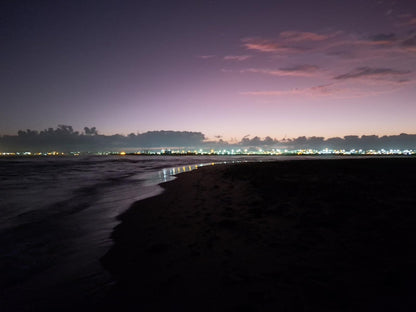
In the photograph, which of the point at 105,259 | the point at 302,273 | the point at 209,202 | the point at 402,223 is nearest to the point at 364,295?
the point at 302,273

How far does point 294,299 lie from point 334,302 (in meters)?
0.57

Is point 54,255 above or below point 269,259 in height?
below

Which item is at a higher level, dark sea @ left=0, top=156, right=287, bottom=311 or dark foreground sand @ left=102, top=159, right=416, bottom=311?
dark foreground sand @ left=102, top=159, right=416, bottom=311

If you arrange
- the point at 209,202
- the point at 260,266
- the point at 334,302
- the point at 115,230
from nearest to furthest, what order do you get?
1. the point at 334,302
2. the point at 260,266
3. the point at 115,230
4. the point at 209,202

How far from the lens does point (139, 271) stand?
17.5ft

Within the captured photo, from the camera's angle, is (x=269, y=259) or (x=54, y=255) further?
(x=54, y=255)

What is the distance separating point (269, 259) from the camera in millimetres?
5602

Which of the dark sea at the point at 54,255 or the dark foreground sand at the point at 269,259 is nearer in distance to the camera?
the dark foreground sand at the point at 269,259

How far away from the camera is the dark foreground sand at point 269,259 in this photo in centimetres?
407

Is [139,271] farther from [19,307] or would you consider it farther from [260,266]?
Result: [260,266]

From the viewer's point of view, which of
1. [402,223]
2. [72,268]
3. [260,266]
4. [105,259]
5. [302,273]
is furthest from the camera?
[402,223]

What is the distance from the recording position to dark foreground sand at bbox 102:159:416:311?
→ 13.4 feet

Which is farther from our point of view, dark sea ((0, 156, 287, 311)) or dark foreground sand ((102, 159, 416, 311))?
dark sea ((0, 156, 287, 311))

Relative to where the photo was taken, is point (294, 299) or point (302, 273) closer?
point (294, 299)
